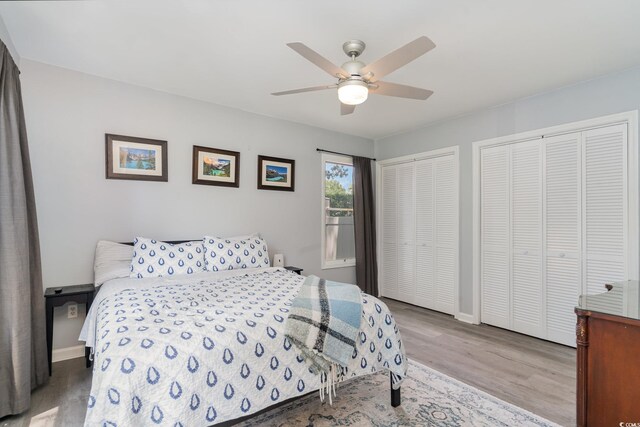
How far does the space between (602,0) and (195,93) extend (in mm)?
3210

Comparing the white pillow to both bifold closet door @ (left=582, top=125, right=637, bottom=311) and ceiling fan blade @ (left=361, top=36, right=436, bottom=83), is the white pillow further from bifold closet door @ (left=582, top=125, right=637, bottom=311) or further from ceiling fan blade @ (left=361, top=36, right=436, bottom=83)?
bifold closet door @ (left=582, top=125, right=637, bottom=311)

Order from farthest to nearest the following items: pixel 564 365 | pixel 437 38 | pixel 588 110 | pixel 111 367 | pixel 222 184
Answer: pixel 222 184, pixel 588 110, pixel 564 365, pixel 437 38, pixel 111 367

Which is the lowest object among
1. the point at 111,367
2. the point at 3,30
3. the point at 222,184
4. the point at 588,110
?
the point at 111,367

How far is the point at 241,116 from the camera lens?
11.9ft

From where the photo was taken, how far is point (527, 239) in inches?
128

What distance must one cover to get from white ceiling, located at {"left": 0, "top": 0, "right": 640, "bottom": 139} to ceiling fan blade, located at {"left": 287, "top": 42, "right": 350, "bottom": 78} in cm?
36

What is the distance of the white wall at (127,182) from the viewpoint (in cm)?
258

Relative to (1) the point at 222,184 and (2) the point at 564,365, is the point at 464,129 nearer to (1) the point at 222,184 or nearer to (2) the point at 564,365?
(2) the point at 564,365

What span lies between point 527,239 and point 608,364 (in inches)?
81.6

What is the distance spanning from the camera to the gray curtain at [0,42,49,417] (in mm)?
1824

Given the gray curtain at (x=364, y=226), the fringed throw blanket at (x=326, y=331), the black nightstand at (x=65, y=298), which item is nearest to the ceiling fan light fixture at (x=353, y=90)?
the fringed throw blanket at (x=326, y=331)

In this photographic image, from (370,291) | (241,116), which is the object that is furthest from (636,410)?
(241,116)

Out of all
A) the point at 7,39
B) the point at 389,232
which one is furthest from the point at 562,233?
the point at 7,39

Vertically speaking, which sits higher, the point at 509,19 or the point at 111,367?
the point at 509,19
